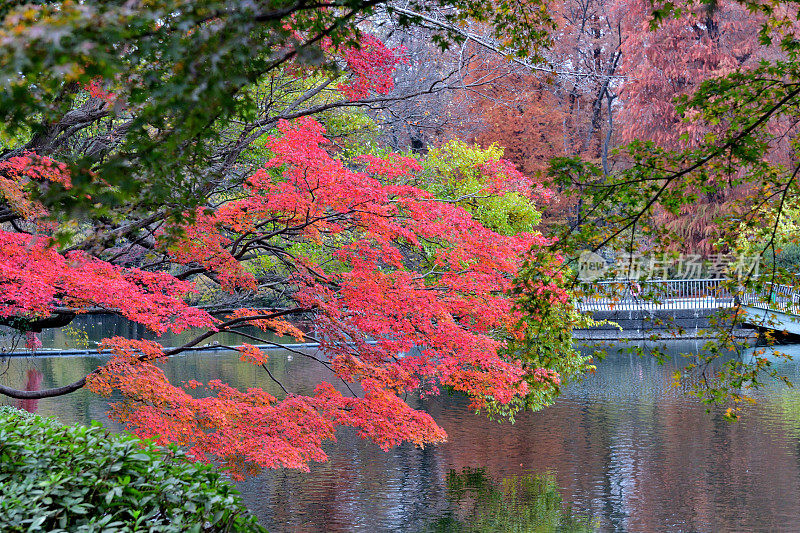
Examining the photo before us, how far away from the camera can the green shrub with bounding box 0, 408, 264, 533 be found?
3357mm

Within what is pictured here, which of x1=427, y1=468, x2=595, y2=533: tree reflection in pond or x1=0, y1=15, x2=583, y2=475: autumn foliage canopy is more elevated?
x1=0, y1=15, x2=583, y2=475: autumn foliage canopy

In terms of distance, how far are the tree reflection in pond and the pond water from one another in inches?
1.0

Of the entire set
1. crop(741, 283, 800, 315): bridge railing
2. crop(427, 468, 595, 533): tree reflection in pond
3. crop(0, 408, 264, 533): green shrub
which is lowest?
crop(427, 468, 595, 533): tree reflection in pond

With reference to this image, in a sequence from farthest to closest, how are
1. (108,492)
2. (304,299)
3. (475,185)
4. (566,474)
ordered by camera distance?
1. (475,185)
2. (566,474)
3. (304,299)
4. (108,492)

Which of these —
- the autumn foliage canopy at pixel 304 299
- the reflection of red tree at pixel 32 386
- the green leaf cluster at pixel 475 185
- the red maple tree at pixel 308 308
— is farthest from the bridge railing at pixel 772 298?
the reflection of red tree at pixel 32 386

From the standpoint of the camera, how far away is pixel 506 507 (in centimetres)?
984

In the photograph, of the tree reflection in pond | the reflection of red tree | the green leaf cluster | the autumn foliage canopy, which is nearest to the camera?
the autumn foliage canopy

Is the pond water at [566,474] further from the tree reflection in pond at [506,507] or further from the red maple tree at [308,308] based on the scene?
the red maple tree at [308,308]

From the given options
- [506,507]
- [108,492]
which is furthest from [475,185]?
[108,492]

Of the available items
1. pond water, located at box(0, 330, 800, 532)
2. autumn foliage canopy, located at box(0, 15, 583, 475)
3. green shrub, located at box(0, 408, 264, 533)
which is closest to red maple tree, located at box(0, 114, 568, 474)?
autumn foliage canopy, located at box(0, 15, 583, 475)

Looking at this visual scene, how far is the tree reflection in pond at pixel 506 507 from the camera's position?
8945mm

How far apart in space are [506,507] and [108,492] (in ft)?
24.2

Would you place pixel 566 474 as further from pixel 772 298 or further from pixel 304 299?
pixel 304 299

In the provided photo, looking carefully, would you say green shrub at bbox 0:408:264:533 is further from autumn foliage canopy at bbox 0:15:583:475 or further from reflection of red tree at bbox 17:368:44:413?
reflection of red tree at bbox 17:368:44:413
